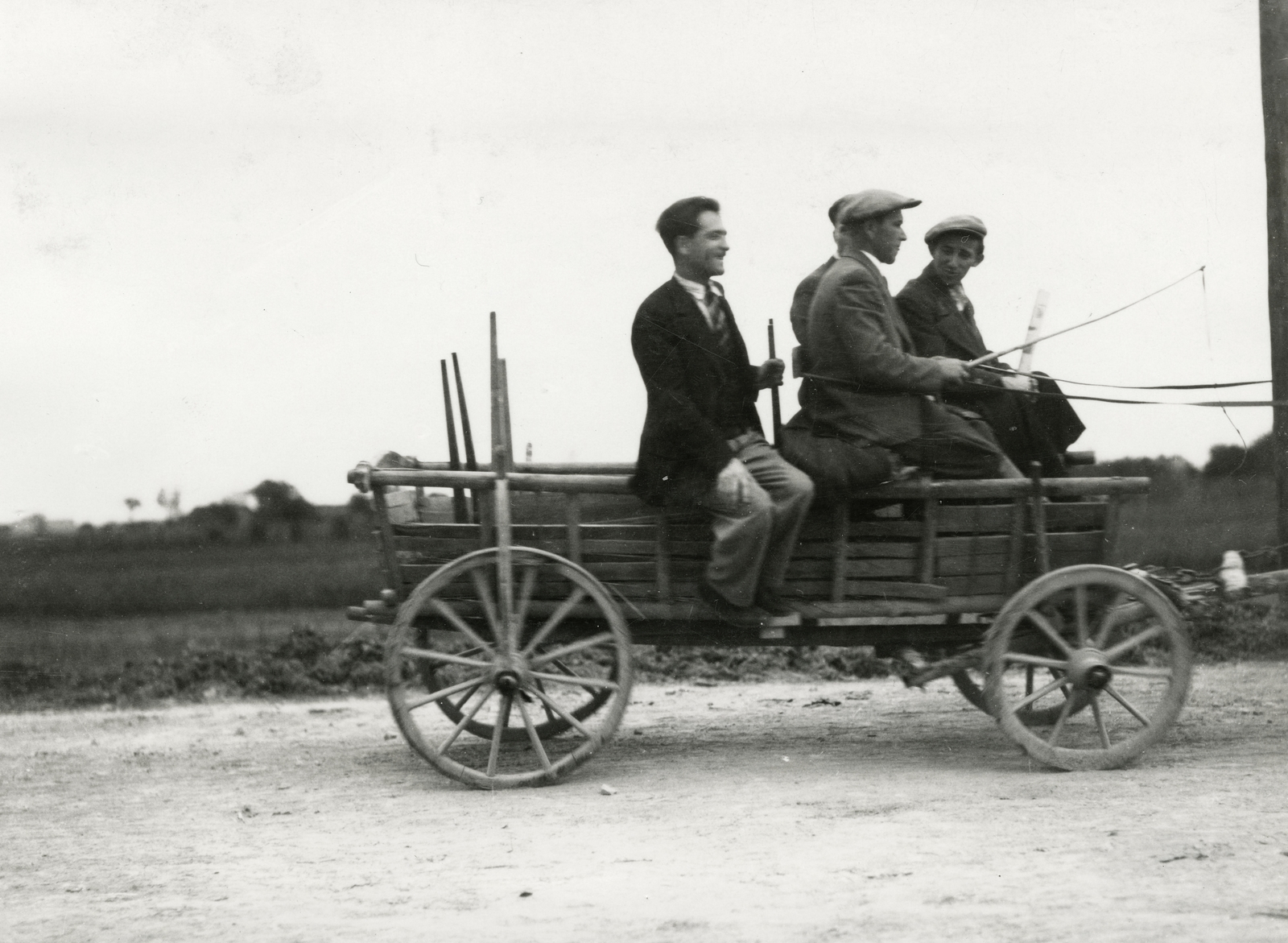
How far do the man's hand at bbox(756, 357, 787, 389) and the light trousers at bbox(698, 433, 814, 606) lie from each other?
1.64 ft

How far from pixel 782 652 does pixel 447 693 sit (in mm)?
3770

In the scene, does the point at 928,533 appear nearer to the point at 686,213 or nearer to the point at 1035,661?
the point at 1035,661

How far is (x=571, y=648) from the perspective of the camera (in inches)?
214

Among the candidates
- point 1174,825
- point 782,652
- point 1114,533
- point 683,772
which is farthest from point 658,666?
point 1174,825

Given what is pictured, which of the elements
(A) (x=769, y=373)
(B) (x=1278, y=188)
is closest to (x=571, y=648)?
(A) (x=769, y=373)

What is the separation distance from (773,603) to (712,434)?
2.24 feet

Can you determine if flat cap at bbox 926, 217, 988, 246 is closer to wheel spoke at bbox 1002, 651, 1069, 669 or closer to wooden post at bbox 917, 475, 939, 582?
wooden post at bbox 917, 475, 939, 582

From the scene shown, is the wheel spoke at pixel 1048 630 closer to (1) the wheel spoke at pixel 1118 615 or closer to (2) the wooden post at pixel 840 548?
(1) the wheel spoke at pixel 1118 615

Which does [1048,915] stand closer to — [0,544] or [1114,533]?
[1114,533]

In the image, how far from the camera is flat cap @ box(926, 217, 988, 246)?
19.9 ft

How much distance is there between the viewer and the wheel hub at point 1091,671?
5410 mm

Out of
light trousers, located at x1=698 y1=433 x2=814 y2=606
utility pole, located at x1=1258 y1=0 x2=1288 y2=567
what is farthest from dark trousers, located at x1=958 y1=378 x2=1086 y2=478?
utility pole, located at x1=1258 y1=0 x2=1288 y2=567

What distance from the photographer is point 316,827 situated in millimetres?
5039

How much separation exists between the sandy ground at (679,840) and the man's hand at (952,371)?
4.87 ft
